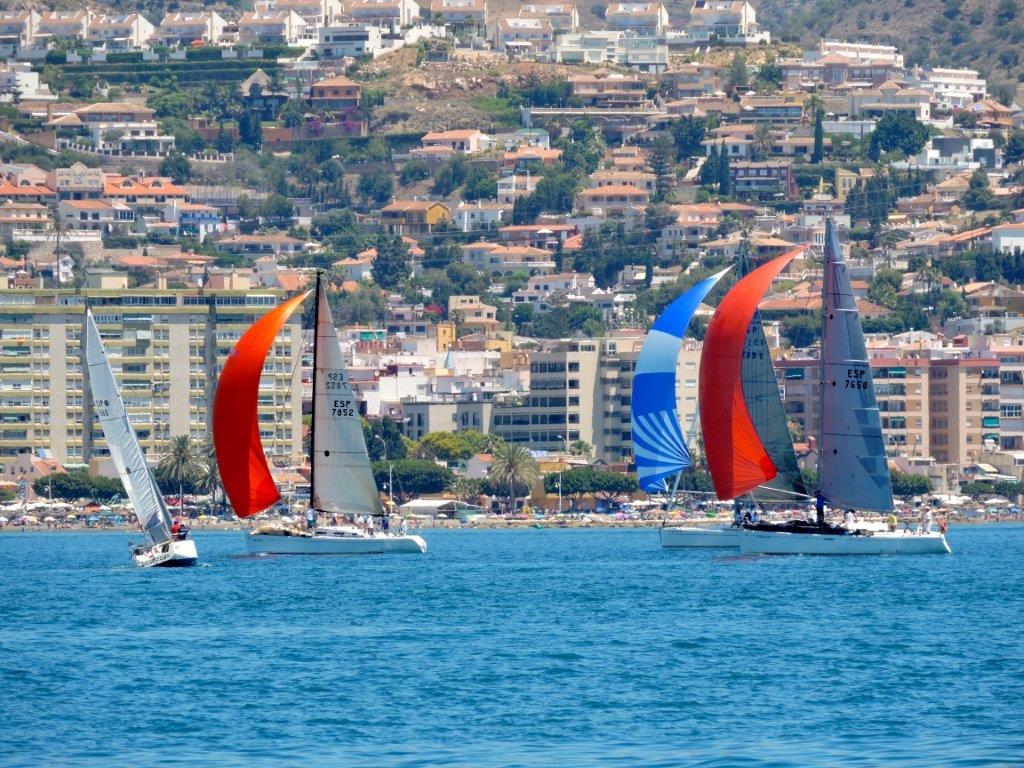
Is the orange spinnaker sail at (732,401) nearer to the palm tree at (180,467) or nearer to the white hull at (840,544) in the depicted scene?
the white hull at (840,544)

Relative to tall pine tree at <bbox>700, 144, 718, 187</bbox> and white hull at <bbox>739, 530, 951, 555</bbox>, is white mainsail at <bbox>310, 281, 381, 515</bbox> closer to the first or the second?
white hull at <bbox>739, 530, 951, 555</bbox>

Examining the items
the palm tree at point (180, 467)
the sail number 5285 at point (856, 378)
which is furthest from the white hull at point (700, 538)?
the palm tree at point (180, 467)

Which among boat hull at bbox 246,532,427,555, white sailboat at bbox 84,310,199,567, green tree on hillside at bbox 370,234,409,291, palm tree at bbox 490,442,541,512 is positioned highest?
white sailboat at bbox 84,310,199,567

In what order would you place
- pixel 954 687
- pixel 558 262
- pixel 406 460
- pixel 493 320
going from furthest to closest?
pixel 558 262, pixel 493 320, pixel 406 460, pixel 954 687

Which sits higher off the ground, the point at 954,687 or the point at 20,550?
the point at 954,687

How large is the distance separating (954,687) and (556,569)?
29460 mm

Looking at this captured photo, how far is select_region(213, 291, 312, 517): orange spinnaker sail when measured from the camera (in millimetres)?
65188

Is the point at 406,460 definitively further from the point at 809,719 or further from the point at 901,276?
the point at 809,719

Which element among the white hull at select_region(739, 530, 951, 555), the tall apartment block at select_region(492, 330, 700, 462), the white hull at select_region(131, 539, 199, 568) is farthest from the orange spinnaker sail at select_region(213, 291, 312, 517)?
the tall apartment block at select_region(492, 330, 700, 462)

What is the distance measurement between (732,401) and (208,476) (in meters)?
52.3

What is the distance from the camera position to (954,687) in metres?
40.5

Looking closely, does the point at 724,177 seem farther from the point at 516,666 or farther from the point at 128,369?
A: the point at 516,666

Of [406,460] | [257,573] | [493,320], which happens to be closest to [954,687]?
[257,573]

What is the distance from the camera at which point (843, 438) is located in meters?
64.9
